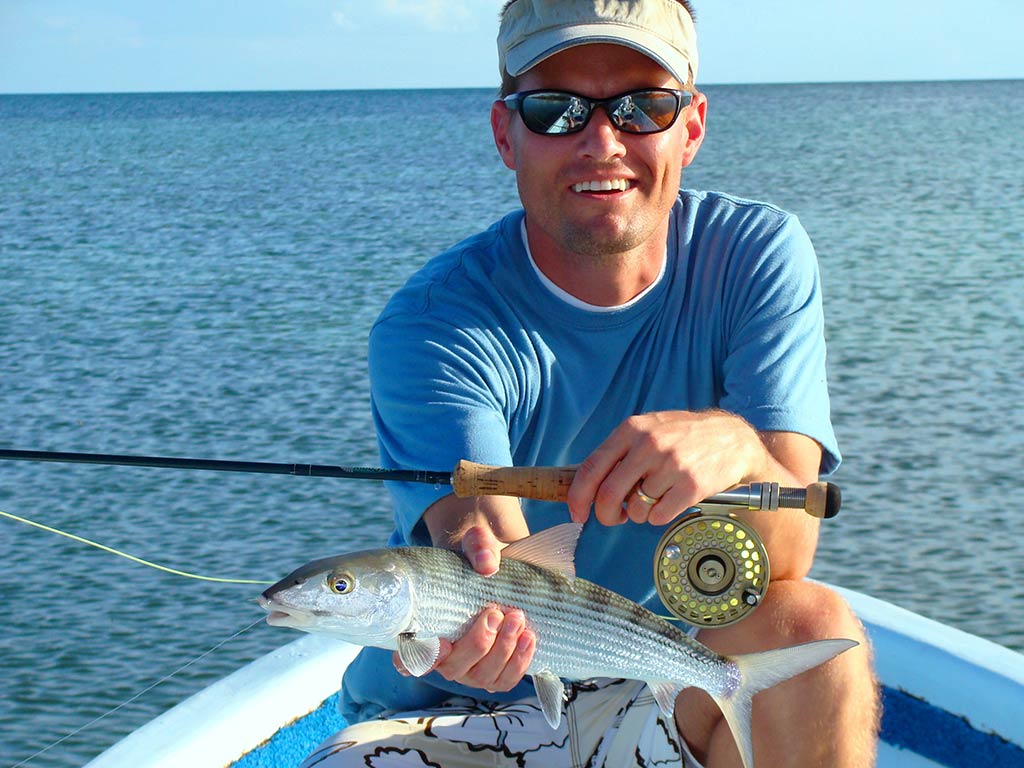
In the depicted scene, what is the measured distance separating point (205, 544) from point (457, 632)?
6.03 meters

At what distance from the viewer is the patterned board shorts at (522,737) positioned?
289cm

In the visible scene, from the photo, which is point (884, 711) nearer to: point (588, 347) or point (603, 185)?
point (588, 347)

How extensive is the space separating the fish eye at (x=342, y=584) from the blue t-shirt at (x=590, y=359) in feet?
1.49

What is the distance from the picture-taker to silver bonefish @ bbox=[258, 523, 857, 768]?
255cm

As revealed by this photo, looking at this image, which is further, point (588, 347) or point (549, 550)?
point (588, 347)

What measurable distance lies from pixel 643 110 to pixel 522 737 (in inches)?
59.9

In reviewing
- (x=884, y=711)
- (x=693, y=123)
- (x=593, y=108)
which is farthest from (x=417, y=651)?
(x=884, y=711)

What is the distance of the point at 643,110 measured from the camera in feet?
10.5

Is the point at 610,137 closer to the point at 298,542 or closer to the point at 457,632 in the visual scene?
the point at 457,632

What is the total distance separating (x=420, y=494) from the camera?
291cm

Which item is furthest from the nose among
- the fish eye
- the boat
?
the boat

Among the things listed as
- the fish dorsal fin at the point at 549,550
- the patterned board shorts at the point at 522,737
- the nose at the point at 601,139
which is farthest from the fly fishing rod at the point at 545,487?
the nose at the point at 601,139

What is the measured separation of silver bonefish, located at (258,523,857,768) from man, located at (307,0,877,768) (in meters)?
0.16

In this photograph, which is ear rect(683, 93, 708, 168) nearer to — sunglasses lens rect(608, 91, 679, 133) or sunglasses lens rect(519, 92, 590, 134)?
sunglasses lens rect(608, 91, 679, 133)
